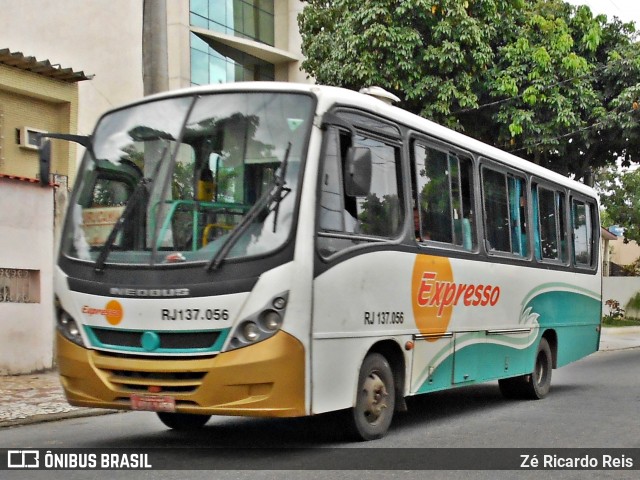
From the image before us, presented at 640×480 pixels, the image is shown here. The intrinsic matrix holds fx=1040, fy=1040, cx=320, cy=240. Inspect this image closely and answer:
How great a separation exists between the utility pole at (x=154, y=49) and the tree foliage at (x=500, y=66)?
9807 mm

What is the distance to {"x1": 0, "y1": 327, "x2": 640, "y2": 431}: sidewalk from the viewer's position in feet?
33.9

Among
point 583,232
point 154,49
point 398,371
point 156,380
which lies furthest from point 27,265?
point 156,380

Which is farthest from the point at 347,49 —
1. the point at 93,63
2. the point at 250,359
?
the point at 250,359

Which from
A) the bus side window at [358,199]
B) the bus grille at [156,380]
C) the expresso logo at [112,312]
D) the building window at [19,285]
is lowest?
the bus grille at [156,380]

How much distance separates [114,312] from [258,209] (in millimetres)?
1301

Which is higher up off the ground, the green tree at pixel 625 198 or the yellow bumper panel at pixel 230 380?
the green tree at pixel 625 198

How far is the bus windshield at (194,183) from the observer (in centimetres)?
750

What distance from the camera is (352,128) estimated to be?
26.9ft

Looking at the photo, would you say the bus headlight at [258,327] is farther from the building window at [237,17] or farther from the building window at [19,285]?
the building window at [237,17]

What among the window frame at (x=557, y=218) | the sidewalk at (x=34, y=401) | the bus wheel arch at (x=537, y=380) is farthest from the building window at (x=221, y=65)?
the bus wheel arch at (x=537, y=380)

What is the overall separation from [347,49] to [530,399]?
11819mm

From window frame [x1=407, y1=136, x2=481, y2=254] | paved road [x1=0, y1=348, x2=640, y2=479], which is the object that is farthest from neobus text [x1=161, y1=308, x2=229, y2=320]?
window frame [x1=407, y1=136, x2=481, y2=254]

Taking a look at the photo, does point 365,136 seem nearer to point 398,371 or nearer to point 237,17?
point 398,371

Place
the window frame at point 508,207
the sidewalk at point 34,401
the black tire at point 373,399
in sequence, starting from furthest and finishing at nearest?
the window frame at point 508,207
the sidewalk at point 34,401
the black tire at point 373,399
